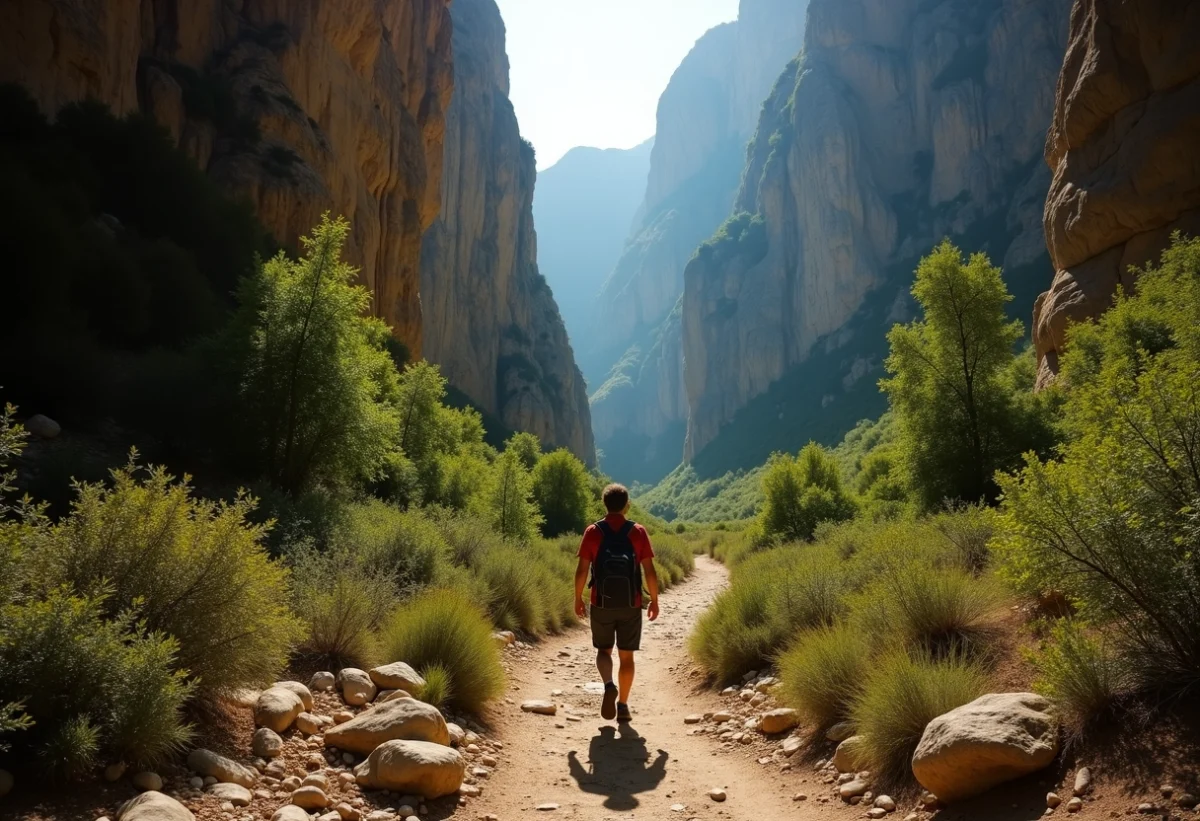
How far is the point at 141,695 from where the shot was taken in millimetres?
3803

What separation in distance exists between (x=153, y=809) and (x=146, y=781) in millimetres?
393

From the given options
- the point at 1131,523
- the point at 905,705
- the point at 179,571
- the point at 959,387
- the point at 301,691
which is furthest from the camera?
the point at 959,387

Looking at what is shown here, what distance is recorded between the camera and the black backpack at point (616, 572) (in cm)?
655

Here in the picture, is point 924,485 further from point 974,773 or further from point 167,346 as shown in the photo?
point 167,346

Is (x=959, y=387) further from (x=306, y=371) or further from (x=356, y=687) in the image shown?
(x=356, y=687)

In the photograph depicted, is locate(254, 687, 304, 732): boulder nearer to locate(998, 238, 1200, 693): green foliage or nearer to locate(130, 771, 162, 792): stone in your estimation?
locate(130, 771, 162, 792): stone

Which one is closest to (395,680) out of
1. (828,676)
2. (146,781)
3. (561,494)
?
(146,781)

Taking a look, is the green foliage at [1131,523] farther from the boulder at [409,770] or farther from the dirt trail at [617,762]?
the boulder at [409,770]

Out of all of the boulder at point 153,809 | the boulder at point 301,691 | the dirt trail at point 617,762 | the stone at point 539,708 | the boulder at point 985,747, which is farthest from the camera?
the stone at point 539,708

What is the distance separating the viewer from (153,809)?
340cm

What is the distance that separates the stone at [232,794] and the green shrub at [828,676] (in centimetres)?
429

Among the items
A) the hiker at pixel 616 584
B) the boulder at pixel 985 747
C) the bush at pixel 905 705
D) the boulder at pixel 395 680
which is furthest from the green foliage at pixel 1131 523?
the boulder at pixel 395 680

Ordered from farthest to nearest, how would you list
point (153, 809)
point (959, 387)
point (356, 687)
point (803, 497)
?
point (803, 497), point (959, 387), point (356, 687), point (153, 809)

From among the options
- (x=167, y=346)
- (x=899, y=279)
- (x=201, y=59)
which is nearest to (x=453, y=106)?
A: (x=201, y=59)
